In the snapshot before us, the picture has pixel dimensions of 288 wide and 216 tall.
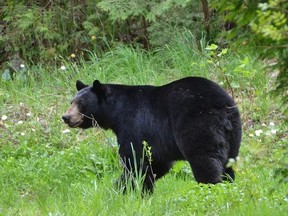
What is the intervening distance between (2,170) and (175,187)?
220 centimetres

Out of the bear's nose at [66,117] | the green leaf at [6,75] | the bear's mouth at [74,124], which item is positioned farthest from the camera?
the green leaf at [6,75]

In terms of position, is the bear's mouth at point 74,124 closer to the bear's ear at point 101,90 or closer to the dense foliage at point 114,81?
the bear's ear at point 101,90

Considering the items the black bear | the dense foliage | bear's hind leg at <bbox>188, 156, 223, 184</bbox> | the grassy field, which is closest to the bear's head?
the black bear

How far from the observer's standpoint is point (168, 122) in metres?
7.43

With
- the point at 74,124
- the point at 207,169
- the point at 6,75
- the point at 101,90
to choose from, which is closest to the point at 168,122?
the point at 207,169

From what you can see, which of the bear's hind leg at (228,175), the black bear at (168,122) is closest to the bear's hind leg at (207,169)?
the black bear at (168,122)

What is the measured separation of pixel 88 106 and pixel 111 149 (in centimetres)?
75

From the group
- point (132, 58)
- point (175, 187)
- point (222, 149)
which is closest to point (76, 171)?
point (175, 187)

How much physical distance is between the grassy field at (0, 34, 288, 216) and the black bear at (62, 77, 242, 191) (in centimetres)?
23

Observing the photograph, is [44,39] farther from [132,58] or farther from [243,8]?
[243,8]

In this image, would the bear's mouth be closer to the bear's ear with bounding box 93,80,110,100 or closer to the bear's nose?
the bear's nose

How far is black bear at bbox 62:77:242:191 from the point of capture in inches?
270

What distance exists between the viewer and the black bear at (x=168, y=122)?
6867 millimetres

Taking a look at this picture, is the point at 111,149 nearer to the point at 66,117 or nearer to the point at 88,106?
the point at 88,106
